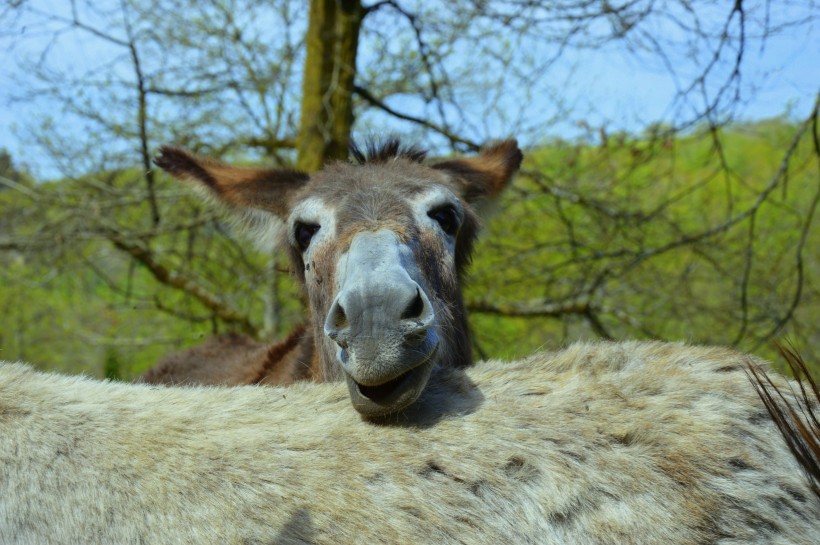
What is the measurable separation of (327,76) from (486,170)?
291cm

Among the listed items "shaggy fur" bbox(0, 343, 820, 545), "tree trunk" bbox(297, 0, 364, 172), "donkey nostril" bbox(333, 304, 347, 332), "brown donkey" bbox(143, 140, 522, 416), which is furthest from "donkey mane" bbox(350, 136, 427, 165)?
"shaggy fur" bbox(0, 343, 820, 545)

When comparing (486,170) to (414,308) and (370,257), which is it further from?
(414,308)

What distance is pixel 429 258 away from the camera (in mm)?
4465

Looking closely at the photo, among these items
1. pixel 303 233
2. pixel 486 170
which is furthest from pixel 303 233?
pixel 486 170

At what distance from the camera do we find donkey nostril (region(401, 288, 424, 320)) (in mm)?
3238

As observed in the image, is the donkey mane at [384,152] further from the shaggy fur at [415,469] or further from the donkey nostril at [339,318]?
the shaggy fur at [415,469]

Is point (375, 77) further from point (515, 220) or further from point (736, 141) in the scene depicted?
point (736, 141)

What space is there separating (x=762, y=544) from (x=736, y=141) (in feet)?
91.9

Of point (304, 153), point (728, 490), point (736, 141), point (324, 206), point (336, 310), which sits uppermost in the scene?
point (736, 141)

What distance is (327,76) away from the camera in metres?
8.06

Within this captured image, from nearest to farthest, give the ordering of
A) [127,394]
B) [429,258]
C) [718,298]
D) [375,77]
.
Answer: [127,394], [429,258], [375,77], [718,298]

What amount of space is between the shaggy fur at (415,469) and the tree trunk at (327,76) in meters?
5.48

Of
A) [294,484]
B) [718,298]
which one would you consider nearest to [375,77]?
[718,298]

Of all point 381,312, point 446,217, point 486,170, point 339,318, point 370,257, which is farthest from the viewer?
point 486,170
